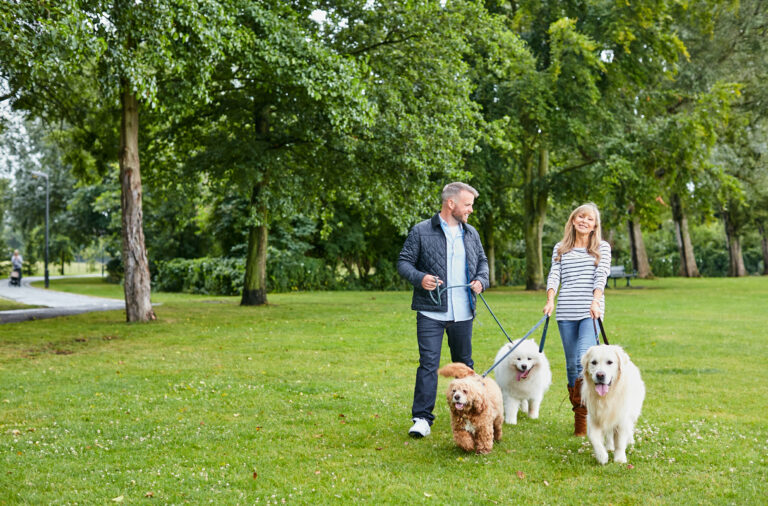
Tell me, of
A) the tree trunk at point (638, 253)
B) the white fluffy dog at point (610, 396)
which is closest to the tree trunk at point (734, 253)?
the tree trunk at point (638, 253)

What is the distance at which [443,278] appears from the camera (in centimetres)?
650

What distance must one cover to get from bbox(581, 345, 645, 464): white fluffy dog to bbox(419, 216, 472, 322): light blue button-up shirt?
4.22 ft

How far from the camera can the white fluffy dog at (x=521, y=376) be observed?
675cm

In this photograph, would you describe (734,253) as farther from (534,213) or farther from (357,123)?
(357,123)

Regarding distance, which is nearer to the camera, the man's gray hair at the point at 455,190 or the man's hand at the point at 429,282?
the man's hand at the point at 429,282

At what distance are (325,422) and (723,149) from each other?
3413cm

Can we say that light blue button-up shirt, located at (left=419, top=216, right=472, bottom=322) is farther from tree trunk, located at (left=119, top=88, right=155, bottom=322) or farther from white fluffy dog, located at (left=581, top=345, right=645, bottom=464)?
tree trunk, located at (left=119, top=88, right=155, bottom=322)

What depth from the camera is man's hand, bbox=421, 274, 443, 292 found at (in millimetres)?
6121

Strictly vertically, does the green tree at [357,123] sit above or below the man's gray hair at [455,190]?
above

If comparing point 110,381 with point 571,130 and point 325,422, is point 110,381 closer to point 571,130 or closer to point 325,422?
point 325,422

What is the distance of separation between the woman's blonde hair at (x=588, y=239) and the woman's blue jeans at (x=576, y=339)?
589mm

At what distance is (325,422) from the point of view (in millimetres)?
7168

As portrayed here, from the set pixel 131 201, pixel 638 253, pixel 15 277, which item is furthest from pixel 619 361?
pixel 15 277

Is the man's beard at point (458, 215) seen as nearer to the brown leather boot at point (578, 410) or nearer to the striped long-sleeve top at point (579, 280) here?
the striped long-sleeve top at point (579, 280)
